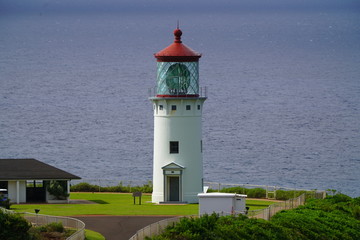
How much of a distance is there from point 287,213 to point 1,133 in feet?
217

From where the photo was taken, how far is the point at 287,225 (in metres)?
33.3

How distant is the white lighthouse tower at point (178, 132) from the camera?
1724 inches

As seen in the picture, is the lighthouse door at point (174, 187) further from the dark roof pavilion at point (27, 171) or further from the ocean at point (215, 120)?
the ocean at point (215, 120)

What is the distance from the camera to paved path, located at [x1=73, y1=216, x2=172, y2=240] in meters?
33.3

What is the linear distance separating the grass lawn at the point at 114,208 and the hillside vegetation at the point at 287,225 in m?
3.73

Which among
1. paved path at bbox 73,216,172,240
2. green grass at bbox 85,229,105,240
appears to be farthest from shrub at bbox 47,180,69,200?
green grass at bbox 85,229,105,240

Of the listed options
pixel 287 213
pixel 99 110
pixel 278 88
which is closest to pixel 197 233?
pixel 287 213

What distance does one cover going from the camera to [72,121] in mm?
108062

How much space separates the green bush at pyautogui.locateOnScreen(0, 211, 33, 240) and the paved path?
3.98 metres

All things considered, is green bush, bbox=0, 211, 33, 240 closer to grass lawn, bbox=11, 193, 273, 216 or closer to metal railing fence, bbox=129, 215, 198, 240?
metal railing fence, bbox=129, 215, 198, 240

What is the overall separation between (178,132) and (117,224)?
949 cm

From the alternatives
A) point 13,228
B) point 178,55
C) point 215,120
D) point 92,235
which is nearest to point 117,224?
point 92,235

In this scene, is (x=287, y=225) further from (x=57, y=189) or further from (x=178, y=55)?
(x=178, y=55)

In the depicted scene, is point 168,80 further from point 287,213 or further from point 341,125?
point 341,125
